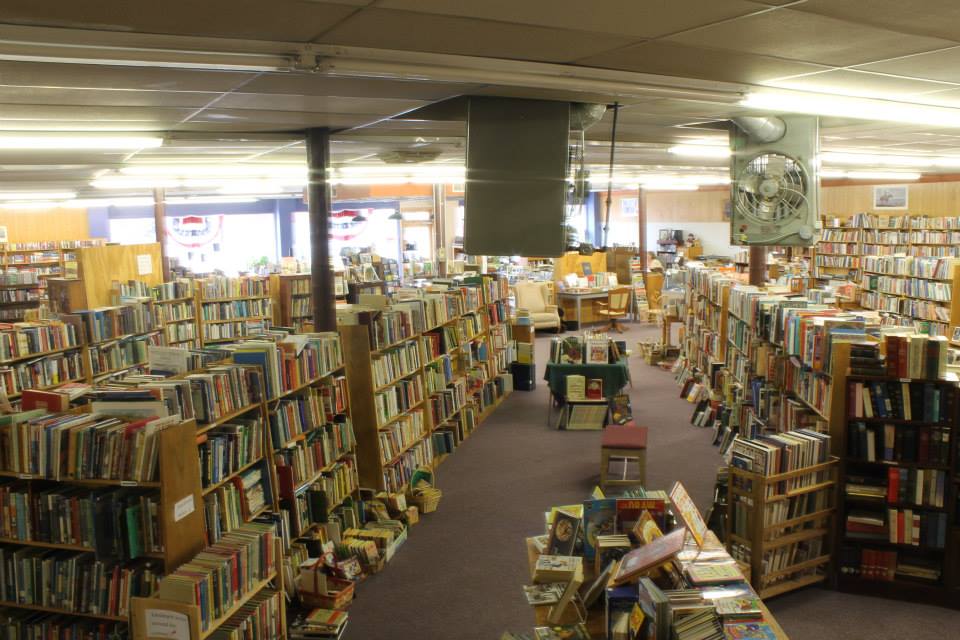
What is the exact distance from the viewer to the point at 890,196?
63.7 feet

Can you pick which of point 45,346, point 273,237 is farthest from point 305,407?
point 273,237

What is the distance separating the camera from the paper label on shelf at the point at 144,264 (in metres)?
12.6

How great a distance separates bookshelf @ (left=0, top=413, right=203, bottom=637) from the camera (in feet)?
13.2

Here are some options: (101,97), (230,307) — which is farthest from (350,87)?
(230,307)

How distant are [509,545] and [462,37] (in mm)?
4501

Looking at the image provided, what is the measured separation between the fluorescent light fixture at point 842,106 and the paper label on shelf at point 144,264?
10.5 m

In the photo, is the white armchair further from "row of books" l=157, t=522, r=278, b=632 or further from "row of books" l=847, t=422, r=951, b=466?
"row of books" l=157, t=522, r=278, b=632

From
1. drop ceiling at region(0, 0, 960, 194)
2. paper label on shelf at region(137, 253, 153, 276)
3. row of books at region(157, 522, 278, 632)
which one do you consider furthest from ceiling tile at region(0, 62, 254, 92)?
paper label on shelf at region(137, 253, 153, 276)

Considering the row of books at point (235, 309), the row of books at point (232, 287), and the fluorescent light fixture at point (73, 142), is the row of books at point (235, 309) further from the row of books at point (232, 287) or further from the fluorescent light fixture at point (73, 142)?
the fluorescent light fixture at point (73, 142)

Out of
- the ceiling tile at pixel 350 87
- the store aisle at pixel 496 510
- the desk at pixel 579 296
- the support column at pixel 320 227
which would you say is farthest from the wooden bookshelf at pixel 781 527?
the desk at pixel 579 296

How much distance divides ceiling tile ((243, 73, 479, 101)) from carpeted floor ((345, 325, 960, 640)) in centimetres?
353

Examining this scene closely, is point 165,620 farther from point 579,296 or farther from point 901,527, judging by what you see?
point 579,296

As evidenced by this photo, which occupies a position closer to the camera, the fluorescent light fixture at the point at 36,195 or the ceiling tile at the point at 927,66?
the ceiling tile at the point at 927,66

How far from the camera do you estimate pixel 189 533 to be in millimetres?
4172
